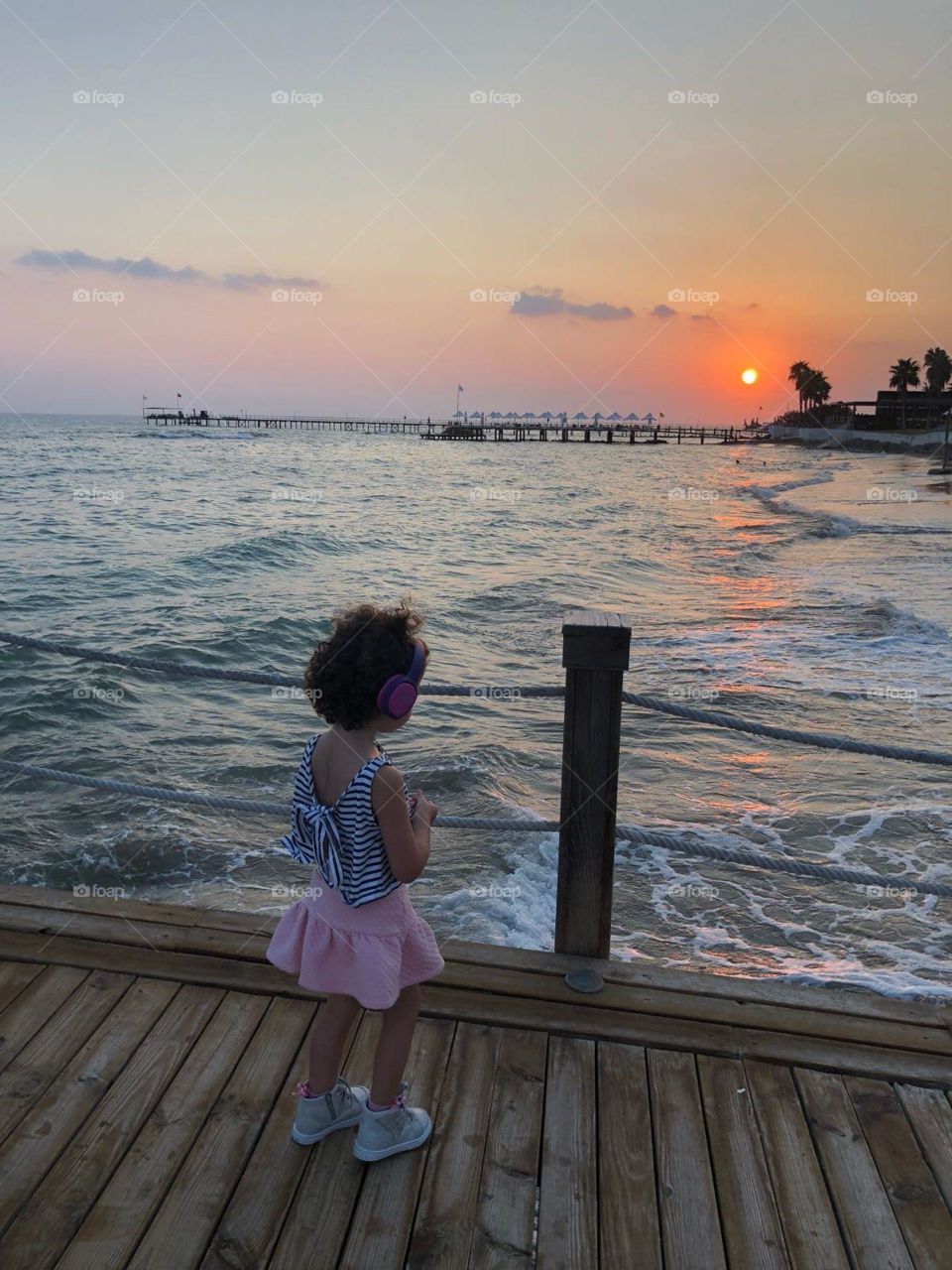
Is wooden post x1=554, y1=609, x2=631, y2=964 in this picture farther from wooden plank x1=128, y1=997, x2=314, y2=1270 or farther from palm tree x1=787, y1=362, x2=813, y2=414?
palm tree x1=787, y1=362, x2=813, y2=414

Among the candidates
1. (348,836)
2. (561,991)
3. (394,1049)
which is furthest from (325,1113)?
(561,991)

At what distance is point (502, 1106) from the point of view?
2.67 m

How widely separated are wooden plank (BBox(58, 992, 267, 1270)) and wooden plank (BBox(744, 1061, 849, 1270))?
1.60m

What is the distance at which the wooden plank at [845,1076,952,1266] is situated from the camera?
2.23 meters

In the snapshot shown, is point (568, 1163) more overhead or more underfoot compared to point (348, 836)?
more underfoot

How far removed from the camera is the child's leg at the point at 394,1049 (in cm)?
246

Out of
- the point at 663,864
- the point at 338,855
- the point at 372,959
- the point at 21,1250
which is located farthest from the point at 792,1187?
the point at 663,864

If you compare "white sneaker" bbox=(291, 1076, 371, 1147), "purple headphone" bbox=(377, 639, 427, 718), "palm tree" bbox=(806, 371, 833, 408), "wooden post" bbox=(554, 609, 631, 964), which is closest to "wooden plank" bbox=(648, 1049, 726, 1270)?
"wooden post" bbox=(554, 609, 631, 964)

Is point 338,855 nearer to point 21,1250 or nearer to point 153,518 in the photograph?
point 21,1250

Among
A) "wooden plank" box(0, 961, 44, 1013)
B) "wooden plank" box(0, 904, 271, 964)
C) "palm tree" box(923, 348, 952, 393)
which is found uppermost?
"palm tree" box(923, 348, 952, 393)

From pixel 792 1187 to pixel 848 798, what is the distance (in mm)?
5303

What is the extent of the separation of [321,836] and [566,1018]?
4.31ft

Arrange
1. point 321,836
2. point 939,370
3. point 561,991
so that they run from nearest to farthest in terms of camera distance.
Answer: point 321,836
point 561,991
point 939,370

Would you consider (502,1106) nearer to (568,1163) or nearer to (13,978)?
(568,1163)
